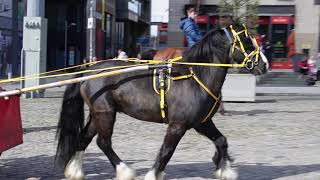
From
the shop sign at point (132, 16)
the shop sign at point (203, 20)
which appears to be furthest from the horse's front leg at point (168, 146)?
the shop sign at point (132, 16)

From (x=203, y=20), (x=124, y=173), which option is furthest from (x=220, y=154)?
(x=203, y=20)

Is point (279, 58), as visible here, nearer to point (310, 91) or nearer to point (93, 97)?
point (310, 91)

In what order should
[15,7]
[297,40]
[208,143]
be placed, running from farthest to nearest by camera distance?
[15,7]
[297,40]
[208,143]

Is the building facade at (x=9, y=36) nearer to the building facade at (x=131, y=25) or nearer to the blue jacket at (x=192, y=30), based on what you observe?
the building facade at (x=131, y=25)

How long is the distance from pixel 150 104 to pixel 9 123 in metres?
1.66

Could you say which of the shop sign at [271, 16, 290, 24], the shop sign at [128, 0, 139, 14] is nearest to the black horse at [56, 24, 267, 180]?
the shop sign at [271, 16, 290, 24]

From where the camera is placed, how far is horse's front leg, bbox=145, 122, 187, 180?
21.2 feet

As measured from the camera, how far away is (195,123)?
653 cm

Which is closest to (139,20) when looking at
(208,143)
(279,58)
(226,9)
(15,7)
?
(15,7)

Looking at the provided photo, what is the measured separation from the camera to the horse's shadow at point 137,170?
24.2 feet

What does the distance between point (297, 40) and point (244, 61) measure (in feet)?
89.6

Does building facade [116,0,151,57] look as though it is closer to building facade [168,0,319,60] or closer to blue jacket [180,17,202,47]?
building facade [168,0,319,60]

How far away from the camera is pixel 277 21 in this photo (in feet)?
112

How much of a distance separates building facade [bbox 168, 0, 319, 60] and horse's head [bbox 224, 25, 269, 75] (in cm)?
2672
